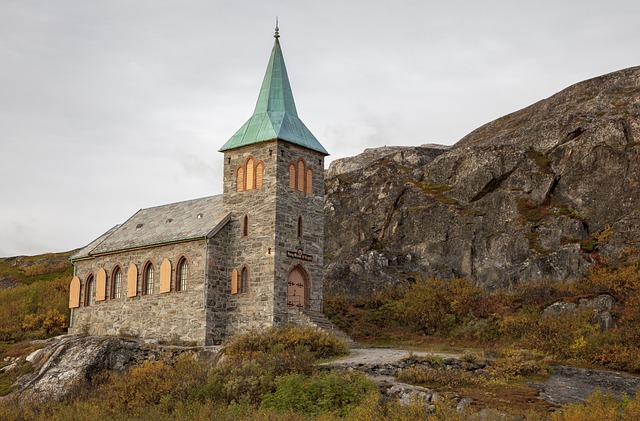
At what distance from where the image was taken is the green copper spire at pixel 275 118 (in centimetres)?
3678

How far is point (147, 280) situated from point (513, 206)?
21.8m

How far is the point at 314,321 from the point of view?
3447 centimetres

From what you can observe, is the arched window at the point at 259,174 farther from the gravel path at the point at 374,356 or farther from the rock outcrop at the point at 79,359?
the gravel path at the point at 374,356

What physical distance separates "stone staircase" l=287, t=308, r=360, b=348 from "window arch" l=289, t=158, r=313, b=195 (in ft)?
19.1

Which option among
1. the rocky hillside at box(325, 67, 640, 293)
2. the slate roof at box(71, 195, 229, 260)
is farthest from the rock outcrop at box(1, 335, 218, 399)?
the rocky hillside at box(325, 67, 640, 293)

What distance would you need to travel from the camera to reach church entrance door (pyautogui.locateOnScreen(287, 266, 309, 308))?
3584cm

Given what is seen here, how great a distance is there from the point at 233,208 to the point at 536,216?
18501mm

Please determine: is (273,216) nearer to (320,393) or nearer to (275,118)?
(275,118)

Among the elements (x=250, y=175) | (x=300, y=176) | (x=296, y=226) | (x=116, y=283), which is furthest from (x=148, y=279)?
(x=300, y=176)

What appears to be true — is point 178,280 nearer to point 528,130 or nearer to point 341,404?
point 341,404

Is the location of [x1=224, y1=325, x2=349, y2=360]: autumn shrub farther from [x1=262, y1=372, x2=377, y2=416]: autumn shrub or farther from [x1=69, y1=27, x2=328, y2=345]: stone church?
[x1=262, y1=372, x2=377, y2=416]: autumn shrub

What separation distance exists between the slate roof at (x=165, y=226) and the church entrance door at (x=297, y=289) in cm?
415

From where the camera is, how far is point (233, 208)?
37.1m

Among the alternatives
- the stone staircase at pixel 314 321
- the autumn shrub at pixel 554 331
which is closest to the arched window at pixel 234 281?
the stone staircase at pixel 314 321
